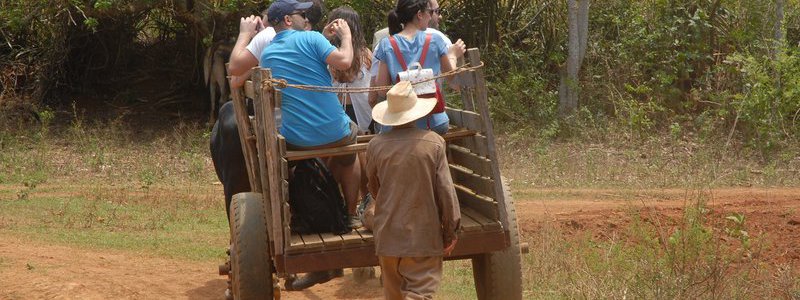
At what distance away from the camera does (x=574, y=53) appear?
1584 cm

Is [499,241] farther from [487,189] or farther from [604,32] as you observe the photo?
[604,32]

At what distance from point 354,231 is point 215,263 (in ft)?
10.5

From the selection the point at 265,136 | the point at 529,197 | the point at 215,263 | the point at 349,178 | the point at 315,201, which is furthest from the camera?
the point at 529,197

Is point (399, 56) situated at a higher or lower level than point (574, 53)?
higher

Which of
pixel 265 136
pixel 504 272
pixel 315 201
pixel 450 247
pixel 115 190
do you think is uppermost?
pixel 265 136

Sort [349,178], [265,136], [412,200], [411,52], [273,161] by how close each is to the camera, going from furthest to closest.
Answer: [411,52] → [349,178] → [265,136] → [273,161] → [412,200]

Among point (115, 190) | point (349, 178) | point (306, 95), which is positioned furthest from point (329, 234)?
point (115, 190)

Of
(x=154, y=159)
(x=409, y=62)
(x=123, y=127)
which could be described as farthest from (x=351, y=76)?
(x=123, y=127)

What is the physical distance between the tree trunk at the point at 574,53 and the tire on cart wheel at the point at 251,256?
10452 millimetres

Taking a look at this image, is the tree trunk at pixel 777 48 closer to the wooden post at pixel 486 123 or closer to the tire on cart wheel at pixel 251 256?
the wooden post at pixel 486 123

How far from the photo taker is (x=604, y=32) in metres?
17.3

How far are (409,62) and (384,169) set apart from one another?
122 centimetres

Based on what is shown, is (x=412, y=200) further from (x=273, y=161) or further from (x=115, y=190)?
(x=115, y=190)

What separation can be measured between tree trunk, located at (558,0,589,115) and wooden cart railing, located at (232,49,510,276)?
997cm
